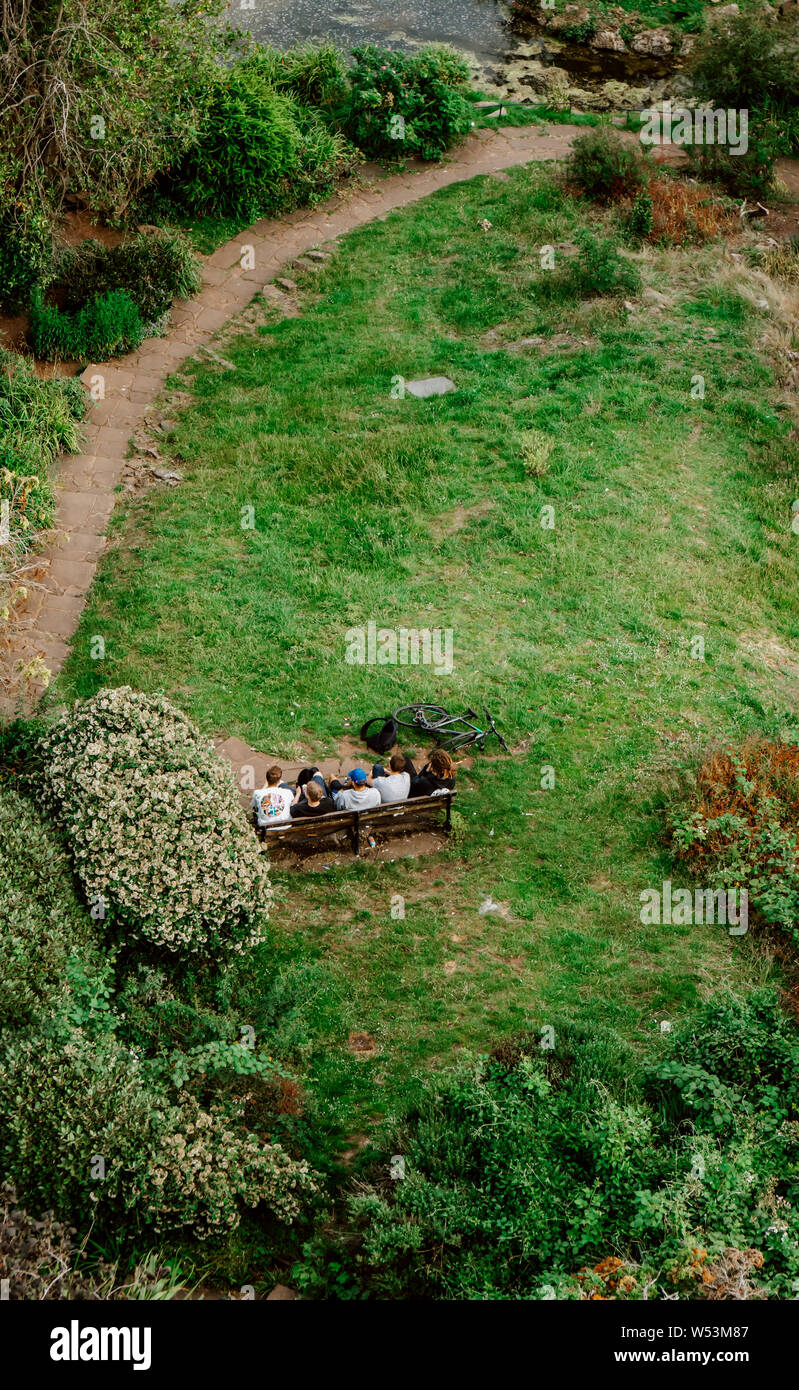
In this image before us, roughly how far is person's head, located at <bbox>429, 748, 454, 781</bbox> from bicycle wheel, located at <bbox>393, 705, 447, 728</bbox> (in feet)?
2.57

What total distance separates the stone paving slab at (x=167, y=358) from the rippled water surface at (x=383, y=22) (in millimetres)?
4554

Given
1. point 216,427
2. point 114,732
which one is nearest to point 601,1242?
point 114,732

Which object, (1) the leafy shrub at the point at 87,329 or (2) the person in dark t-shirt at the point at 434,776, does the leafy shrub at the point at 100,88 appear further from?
(2) the person in dark t-shirt at the point at 434,776

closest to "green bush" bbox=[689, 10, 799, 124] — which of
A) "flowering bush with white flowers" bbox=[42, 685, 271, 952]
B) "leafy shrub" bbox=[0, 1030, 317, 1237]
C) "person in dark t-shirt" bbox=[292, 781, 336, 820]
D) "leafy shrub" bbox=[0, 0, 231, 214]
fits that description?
"leafy shrub" bbox=[0, 0, 231, 214]

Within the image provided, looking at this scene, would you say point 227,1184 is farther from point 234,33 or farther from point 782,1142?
point 234,33

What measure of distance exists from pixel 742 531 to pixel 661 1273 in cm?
1032

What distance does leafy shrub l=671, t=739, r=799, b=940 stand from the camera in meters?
10.2

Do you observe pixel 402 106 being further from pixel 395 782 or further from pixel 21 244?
pixel 395 782

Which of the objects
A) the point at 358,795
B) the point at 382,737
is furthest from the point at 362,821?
the point at 382,737

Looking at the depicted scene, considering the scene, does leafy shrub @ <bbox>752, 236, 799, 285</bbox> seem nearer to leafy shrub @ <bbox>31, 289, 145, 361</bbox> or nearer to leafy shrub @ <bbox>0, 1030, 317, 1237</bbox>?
leafy shrub @ <bbox>31, 289, 145, 361</bbox>

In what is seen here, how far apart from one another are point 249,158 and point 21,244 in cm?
584

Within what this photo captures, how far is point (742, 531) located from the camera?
48.7 ft

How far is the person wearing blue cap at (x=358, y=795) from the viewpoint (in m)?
10.4
